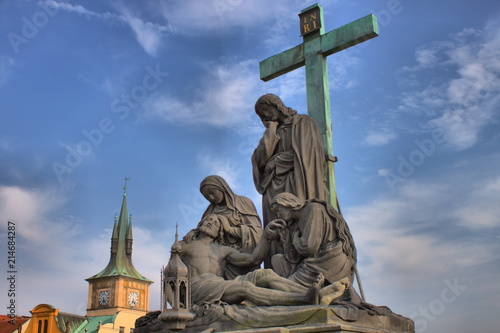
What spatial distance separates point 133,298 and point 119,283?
316 centimetres

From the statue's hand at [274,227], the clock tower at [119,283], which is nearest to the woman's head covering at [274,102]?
the statue's hand at [274,227]

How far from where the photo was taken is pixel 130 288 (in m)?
89.8

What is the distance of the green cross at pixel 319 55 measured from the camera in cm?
1000

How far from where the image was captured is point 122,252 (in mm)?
94750

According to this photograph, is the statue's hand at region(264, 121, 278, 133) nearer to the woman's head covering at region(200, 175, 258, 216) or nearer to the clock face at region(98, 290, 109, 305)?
the woman's head covering at region(200, 175, 258, 216)

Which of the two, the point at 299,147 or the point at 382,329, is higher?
the point at 299,147

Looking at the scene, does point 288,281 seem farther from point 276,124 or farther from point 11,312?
point 11,312

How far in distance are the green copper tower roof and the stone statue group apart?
8515cm

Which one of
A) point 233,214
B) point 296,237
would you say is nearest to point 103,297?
point 233,214

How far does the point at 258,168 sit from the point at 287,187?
0.81 m

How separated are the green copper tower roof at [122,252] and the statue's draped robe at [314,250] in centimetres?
8650

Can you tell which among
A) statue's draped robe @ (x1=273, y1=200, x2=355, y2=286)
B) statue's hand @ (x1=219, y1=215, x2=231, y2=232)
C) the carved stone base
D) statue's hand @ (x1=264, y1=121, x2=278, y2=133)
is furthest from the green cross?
the carved stone base

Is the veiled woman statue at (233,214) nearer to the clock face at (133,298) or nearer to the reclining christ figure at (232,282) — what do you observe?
the reclining christ figure at (232,282)

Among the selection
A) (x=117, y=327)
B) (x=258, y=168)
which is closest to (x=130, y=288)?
(x=117, y=327)
